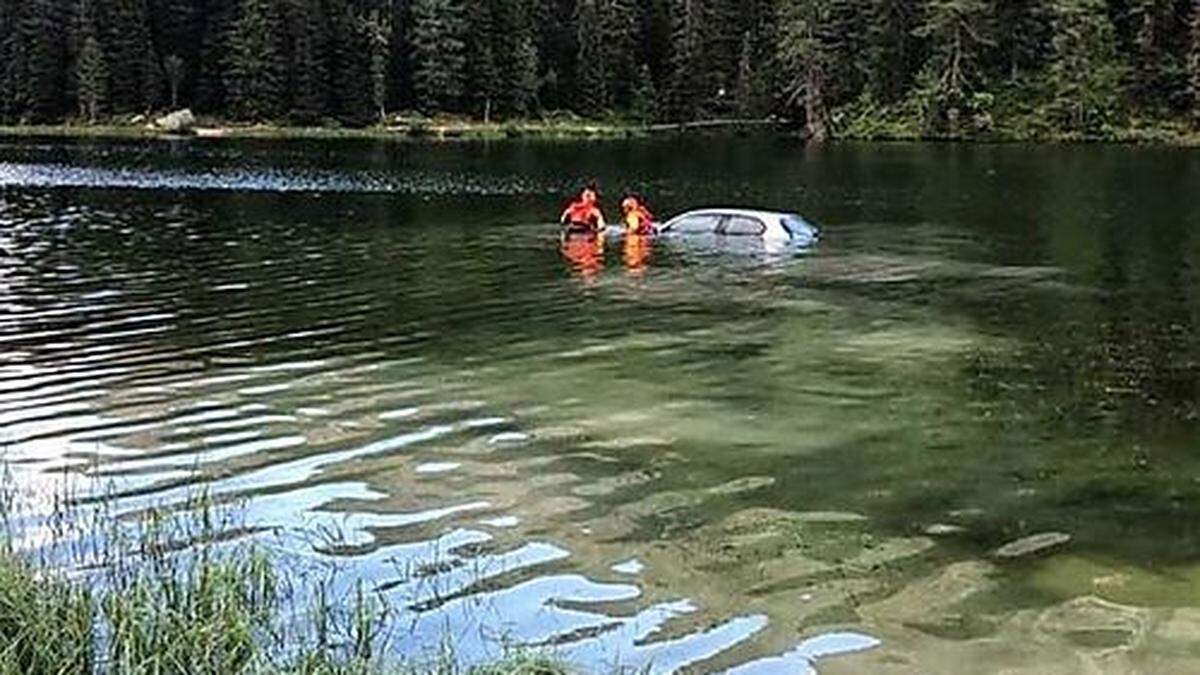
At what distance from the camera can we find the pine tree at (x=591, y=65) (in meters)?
124

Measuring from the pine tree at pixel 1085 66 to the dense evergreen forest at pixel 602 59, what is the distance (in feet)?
0.46

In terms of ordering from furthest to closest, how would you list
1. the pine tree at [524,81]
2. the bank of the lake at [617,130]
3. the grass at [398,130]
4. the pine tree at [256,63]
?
the pine tree at [524,81] → the pine tree at [256,63] → the grass at [398,130] → the bank of the lake at [617,130]

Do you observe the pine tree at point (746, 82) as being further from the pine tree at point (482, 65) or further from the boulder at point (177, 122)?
the boulder at point (177, 122)

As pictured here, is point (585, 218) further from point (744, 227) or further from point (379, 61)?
point (379, 61)

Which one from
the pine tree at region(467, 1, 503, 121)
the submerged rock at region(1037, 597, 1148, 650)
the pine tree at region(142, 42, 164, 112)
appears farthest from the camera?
the pine tree at region(142, 42, 164, 112)

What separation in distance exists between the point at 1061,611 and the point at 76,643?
6508 mm

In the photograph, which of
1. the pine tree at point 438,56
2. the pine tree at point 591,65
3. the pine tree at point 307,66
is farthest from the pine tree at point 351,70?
the pine tree at point 591,65

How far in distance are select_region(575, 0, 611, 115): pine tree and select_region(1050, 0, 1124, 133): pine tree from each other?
1532 inches

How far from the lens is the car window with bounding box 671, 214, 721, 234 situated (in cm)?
3853

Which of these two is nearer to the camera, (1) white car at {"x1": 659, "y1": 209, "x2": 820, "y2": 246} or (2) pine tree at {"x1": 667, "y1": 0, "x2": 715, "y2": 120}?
(1) white car at {"x1": 659, "y1": 209, "x2": 820, "y2": 246}

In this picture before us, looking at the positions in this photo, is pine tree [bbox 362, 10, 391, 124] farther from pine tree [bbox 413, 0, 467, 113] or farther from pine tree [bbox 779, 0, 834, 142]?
pine tree [bbox 779, 0, 834, 142]

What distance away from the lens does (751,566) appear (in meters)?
11.2

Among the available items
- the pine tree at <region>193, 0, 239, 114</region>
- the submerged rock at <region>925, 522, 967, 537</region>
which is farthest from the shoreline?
the submerged rock at <region>925, 522, 967, 537</region>

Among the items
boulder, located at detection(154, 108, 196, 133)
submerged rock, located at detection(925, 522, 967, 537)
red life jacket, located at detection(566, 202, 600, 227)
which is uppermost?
boulder, located at detection(154, 108, 196, 133)
